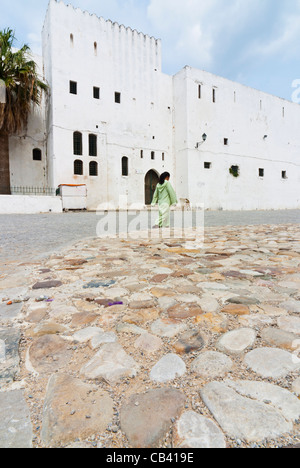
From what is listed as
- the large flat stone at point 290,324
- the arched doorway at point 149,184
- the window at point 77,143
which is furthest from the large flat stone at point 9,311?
the arched doorway at point 149,184

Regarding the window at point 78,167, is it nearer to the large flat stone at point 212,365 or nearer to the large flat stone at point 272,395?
the large flat stone at point 212,365

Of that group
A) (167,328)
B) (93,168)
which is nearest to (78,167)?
(93,168)

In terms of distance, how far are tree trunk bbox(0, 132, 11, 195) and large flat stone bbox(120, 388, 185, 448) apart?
18014 millimetres

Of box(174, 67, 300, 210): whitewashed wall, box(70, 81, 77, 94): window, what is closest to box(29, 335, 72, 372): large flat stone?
box(70, 81, 77, 94): window

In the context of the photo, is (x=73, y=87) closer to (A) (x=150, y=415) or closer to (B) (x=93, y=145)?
(B) (x=93, y=145)

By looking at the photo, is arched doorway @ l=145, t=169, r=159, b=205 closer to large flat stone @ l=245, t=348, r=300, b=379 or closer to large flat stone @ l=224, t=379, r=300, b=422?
large flat stone @ l=245, t=348, r=300, b=379

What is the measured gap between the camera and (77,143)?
1688 cm

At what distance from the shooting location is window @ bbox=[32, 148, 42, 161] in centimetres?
1692

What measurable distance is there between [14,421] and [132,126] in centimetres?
1951

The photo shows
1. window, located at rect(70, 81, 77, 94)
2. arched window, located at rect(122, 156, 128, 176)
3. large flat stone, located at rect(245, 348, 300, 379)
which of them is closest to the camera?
large flat stone, located at rect(245, 348, 300, 379)

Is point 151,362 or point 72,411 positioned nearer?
point 72,411

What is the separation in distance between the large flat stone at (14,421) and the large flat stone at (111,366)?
8.7 inches

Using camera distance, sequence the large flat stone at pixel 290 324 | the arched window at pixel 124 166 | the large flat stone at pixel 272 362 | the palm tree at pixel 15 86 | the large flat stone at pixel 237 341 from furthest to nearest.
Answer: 1. the arched window at pixel 124 166
2. the palm tree at pixel 15 86
3. the large flat stone at pixel 290 324
4. the large flat stone at pixel 237 341
5. the large flat stone at pixel 272 362

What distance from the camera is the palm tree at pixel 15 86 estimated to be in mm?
14453
